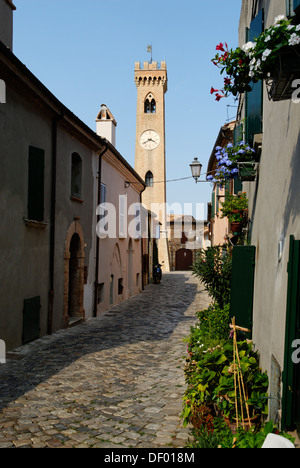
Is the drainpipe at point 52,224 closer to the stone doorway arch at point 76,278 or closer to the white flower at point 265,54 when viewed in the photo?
the stone doorway arch at point 76,278

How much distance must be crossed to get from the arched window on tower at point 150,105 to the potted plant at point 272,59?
4272 centimetres

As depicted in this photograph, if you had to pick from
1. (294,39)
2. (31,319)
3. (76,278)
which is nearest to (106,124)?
(76,278)

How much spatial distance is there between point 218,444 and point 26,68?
7.66 metres

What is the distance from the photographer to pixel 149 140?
43.8 meters

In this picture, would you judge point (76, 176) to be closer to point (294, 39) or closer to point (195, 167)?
point (195, 167)

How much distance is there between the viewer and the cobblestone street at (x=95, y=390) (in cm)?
467

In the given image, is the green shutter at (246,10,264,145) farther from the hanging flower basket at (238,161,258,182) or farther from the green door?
the green door

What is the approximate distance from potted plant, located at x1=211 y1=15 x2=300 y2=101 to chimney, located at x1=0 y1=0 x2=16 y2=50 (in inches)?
320

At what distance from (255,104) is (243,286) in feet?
9.26

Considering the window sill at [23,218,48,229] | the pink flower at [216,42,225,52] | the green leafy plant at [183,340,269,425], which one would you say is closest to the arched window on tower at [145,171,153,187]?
the window sill at [23,218,48,229]

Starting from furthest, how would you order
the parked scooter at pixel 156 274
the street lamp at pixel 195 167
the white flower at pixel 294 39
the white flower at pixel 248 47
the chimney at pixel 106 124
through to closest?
the parked scooter at pixel 156 274 → the chimney at pixel 106 124 → the street lamp at pixel 195 167 → the white flower at pixel 248 47 → the white flower at pixel 294 39

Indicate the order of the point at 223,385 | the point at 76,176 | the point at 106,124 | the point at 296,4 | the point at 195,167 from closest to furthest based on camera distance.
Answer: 1. the point at 296,4
2. the point at 223,385
3. the point at 195,167
4. the point at 76,176
5. the point at 106,124

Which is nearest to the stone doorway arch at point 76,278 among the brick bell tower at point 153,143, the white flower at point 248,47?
the white flower at point 248,47

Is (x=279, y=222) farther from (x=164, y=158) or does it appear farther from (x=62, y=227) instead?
(x=164, y=158)
